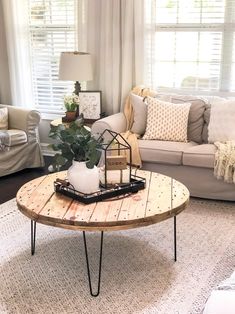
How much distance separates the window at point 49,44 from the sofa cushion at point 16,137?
817 millimetres

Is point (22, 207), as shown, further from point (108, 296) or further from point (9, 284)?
point (108, 296)

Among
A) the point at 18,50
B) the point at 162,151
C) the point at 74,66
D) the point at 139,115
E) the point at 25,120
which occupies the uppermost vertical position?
the point at 18,50

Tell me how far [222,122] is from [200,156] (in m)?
0.44

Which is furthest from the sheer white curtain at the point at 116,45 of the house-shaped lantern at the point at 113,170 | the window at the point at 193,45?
the house-shaped lantern at the point at 113,170

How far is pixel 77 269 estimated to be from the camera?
8.18 ft

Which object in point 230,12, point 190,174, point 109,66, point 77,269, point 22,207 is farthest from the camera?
point 109,66

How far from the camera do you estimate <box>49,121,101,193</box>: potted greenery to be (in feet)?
7.54

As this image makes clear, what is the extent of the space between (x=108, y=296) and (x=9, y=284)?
586 mm

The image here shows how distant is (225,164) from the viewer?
10.8 feet

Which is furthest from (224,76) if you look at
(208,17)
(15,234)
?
(15,234)

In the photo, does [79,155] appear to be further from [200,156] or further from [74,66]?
[74,66]

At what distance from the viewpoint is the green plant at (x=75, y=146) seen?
229cm

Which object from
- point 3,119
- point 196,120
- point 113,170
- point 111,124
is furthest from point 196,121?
point 3,119

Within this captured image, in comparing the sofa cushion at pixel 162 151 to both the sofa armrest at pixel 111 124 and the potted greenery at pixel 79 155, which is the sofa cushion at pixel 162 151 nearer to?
the sofa armrest at pixel 111 124
